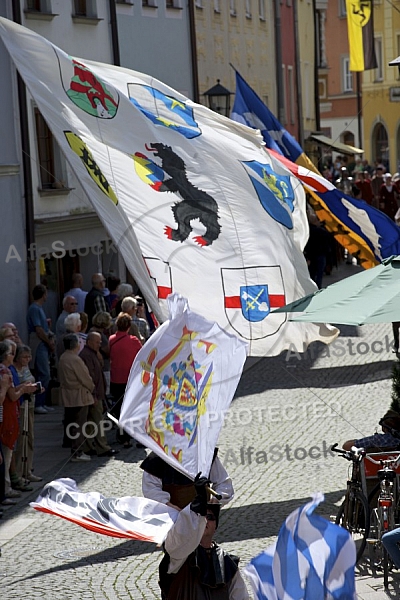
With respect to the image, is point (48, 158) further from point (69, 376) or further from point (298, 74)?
point (298, 74)

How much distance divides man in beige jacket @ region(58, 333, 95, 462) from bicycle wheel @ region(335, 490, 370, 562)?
5159 mm

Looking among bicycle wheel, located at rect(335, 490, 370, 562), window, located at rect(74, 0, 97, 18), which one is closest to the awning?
window, located at rect(74, 0, 97, 18)

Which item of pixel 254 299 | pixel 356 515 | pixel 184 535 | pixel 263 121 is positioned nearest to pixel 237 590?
pixel 184 535

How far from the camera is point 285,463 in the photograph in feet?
47.4

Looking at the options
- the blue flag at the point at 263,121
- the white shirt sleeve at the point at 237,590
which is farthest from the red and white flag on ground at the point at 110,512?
the blue flag at the point at 263,121

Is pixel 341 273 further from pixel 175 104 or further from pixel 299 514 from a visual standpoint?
pixel 299 514

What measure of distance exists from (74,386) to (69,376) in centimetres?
14

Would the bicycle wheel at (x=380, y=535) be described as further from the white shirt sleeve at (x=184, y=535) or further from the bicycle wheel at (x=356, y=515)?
the white shirt sleeve at (x=184, y=535)

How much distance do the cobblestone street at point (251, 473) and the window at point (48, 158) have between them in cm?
477

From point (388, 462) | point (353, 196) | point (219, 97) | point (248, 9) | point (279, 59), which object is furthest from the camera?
point (279, 59)

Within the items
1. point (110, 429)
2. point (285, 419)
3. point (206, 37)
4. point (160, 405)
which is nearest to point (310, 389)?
point (285, 419)

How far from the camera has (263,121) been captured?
17.2 m

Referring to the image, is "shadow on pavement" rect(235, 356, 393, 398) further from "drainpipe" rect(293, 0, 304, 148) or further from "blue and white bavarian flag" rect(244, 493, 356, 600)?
"drainpipe" rect(293, 0, 304, 148)

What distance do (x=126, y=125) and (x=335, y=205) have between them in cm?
282
